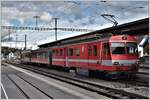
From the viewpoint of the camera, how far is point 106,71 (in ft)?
70.8

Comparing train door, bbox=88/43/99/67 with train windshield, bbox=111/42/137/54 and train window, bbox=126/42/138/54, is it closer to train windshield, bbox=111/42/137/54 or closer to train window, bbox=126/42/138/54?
train windshield, bbox=111/42/137/54

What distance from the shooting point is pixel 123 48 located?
70.7ft

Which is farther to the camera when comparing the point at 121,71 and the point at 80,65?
the point at 80,65

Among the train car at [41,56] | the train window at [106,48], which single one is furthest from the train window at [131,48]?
the train car at [41,56]

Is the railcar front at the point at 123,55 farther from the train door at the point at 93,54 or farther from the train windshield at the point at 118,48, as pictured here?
the train door at the point at 93,54

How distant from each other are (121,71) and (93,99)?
7523 millimetres

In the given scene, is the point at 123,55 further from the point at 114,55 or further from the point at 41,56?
the point at 41,56

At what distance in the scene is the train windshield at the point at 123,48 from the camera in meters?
21.3

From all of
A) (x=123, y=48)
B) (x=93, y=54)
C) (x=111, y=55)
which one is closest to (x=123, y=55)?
(x=123, y=48)

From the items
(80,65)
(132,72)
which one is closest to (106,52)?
(132,72)

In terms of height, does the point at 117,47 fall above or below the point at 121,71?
above

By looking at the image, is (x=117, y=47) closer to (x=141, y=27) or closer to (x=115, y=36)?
(x=115, y=36)

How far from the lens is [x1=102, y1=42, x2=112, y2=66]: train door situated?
21.3 meters

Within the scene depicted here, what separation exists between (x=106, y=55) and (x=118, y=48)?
90cm
